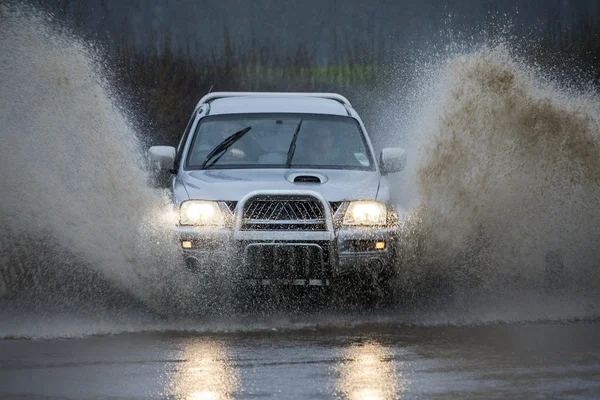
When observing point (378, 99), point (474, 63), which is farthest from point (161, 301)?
point (378, 99)

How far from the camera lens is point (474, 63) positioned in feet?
46.7

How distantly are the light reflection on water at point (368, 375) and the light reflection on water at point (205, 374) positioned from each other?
595 mm

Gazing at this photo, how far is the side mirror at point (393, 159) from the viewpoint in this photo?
11.6 m

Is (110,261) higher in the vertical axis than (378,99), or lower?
higher

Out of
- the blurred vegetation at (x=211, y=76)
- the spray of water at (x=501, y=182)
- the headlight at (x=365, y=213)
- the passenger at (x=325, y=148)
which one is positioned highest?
the passenger at (x=325, y=148)

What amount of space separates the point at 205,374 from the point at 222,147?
4.37 m

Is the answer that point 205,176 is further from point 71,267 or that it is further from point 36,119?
point 36,119

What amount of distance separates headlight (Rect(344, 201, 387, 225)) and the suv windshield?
1031 millimetres

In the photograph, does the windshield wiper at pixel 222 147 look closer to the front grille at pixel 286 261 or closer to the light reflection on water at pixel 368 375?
the front grille at pixel 286 261

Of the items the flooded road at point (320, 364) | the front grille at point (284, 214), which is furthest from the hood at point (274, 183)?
the flooded road at point (320, 364)

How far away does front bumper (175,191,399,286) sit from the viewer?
1017 cm

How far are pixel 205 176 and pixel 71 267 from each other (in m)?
1.40

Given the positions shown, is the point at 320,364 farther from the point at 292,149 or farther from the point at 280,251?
the point at 292,149

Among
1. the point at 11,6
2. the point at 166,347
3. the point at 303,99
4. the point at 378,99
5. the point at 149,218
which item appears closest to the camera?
the point at 166,347
